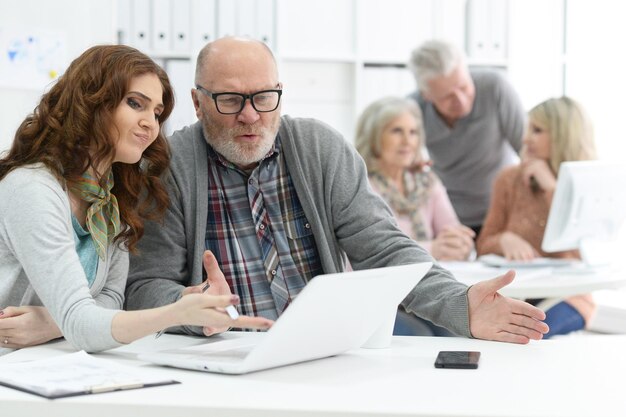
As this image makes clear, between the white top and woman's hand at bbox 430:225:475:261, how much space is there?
2075mm

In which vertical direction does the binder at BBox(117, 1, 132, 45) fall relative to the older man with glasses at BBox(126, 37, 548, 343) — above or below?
above

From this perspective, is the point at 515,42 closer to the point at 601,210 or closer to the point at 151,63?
the point at 601,210

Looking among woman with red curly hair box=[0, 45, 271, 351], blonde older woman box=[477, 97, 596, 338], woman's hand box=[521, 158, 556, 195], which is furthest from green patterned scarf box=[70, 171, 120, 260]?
woman's hand box=[521, 158, 556, 195]

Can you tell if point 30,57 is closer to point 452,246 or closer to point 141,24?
point 141,24

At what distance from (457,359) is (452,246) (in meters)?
2.12

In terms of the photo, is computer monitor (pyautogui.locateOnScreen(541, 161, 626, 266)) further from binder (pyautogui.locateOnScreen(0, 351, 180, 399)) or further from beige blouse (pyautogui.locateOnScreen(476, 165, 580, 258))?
binder (pyautogui.locateOnScreen(0, 351, 180, 399))

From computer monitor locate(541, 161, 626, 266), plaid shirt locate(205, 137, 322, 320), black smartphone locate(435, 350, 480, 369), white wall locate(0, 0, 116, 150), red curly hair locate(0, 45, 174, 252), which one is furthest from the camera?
white wall locate(0, 0, 116, 150)

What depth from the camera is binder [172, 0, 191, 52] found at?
4195 millimetres

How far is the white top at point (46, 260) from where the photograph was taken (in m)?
1.49

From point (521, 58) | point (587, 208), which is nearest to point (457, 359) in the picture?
point (587, 208)

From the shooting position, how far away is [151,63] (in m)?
1.79

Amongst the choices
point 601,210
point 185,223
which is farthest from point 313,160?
point 601,210

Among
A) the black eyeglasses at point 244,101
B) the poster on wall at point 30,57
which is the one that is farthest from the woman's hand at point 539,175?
the black eyeglasses at point 244,101

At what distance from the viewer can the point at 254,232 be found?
2082 millimetres
